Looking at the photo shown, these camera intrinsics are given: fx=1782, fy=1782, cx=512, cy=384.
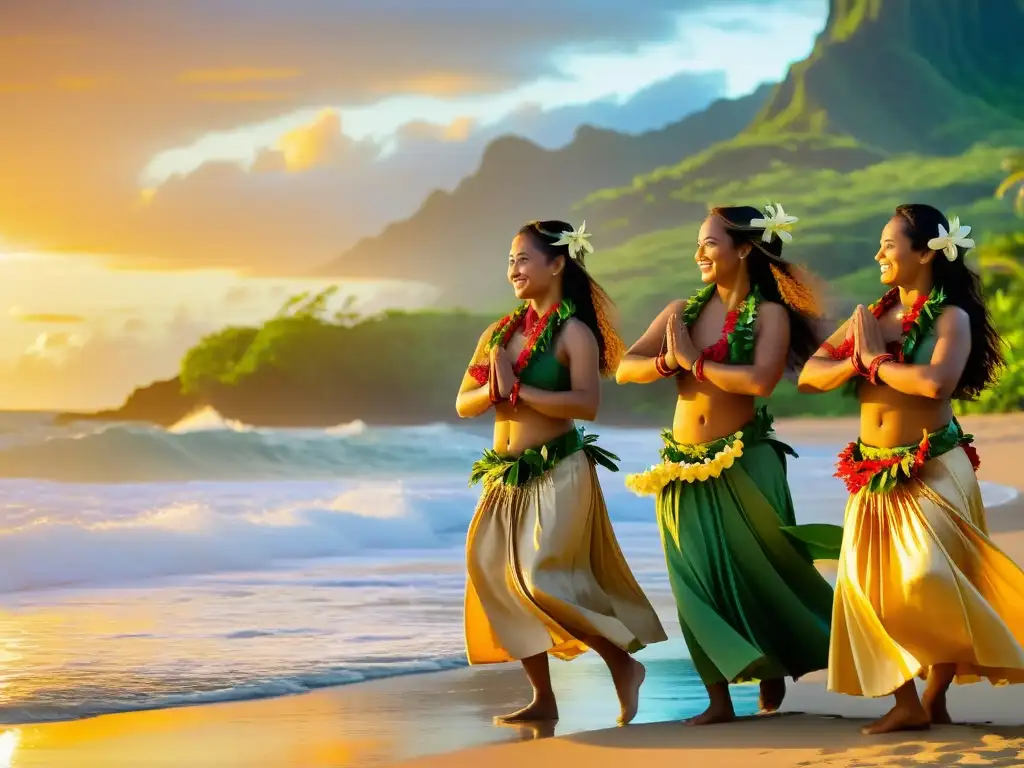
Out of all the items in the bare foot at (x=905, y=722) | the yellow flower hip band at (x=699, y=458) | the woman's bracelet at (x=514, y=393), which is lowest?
the bare foot at (x=905, y=722)

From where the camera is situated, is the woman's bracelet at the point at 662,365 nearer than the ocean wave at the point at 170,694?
Yes

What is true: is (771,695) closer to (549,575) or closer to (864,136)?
(549,575)

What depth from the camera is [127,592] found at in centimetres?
1012

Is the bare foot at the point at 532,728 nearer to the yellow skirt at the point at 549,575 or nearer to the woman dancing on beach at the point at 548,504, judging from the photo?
the woman dancing on beach at the point at 548,504

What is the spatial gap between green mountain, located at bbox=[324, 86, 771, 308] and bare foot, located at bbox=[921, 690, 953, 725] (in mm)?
31810

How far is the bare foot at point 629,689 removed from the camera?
5.65m

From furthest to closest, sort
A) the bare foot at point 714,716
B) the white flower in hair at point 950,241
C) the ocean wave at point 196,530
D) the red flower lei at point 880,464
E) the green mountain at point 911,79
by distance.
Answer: the green mountain at point 911,79 < the ocean wave at point 196,530 < the bare foot at point 714,716 < the white flower in hair at point 950,241 < the red flower lei at point 880,464

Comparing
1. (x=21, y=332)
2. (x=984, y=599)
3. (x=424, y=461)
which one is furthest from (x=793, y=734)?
(x=21, y=332)

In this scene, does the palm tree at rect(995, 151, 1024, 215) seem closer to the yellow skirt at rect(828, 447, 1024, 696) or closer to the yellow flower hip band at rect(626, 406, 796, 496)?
the yellow flower hip band at rect(626, 406, 796, 496)

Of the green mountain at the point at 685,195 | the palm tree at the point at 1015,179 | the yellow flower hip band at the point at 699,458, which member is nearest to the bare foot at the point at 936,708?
the yellow flower hip band at the point at 699,458

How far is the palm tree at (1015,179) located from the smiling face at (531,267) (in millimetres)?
27277

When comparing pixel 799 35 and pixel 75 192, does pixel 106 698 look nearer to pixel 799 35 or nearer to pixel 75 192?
pixel 75 192

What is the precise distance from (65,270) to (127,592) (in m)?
25.0

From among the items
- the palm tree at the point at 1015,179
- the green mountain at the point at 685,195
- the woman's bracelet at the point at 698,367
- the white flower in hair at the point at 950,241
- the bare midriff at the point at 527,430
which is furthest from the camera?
the green mountain at the point at 685,195
